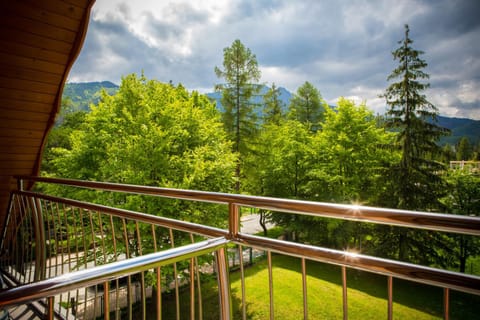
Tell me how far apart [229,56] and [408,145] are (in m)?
14.0

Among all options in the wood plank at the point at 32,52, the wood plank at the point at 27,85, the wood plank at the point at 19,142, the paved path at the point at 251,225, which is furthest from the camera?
the paved path at the point at 251,225

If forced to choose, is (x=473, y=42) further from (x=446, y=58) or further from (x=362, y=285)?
(x=362, y=285)

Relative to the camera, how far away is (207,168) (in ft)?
30.3

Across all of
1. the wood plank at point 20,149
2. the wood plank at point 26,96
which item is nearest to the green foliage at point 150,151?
the wood plank at point 20,149

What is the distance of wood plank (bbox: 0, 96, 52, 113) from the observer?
384cm

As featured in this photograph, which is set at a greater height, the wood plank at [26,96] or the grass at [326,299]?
the wood plank at [26,96]

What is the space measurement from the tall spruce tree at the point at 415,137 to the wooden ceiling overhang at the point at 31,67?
48.1ft

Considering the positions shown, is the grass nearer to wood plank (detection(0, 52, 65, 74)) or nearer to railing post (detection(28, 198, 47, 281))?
railing post (detection(28, 198, 47, 281))

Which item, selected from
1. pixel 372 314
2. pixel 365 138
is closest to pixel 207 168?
pixel 372 314

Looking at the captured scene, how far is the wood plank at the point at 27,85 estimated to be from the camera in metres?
3.63

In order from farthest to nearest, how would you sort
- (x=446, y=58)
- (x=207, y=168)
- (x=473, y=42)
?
(x=446, y=58) < (x=473, y=42) < (x=207, y=168)

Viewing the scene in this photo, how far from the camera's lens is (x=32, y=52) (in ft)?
11.3

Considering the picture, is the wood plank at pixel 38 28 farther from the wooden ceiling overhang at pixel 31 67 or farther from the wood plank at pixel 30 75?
the wood plank at pixel 30 75

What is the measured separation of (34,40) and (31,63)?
0.35 metres
